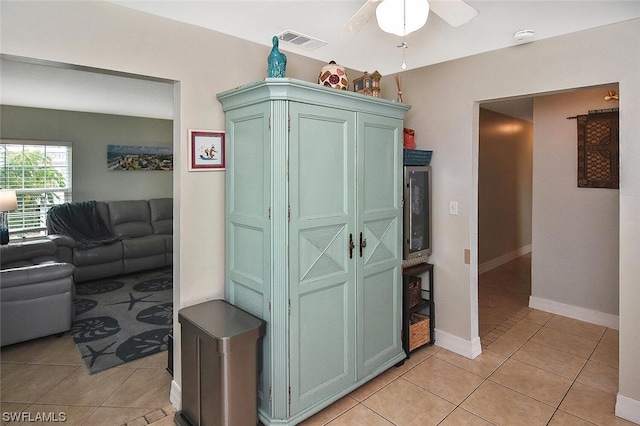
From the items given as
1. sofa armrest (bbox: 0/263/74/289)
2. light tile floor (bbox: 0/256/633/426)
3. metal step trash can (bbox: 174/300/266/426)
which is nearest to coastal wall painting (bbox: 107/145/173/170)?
sofa armrest (bbox: 0/263/74/289)

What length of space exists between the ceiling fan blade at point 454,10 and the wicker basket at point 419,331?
2.31m

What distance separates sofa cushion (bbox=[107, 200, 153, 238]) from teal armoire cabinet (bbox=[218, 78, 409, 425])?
13.6ft

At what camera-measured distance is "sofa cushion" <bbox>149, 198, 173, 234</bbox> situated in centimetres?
639

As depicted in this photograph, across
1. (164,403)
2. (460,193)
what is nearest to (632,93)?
(460,193)

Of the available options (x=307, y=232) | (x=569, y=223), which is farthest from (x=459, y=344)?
(x=569, y=223)

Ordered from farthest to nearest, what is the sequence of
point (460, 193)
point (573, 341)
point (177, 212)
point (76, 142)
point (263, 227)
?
point (76, 142) → point (573, 341) → point (460, 193) → point (177, 212) → point (263, 227)

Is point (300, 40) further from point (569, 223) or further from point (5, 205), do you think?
point (5, 205)

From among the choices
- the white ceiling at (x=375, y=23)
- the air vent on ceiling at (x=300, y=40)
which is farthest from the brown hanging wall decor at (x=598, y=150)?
the air vent on ceiling at (x=300, y=40)

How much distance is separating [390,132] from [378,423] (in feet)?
6.52

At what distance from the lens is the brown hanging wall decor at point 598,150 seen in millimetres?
3814

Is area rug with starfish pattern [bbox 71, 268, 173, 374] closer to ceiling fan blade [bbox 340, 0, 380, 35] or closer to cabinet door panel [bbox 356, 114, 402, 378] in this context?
cabinet door panel [bbox 356, 114, 402, 378]

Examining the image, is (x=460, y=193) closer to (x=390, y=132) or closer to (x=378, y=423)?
(x=390, y=132)

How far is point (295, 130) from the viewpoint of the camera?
2242 millimetres

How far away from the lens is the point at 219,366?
80.9 inches
